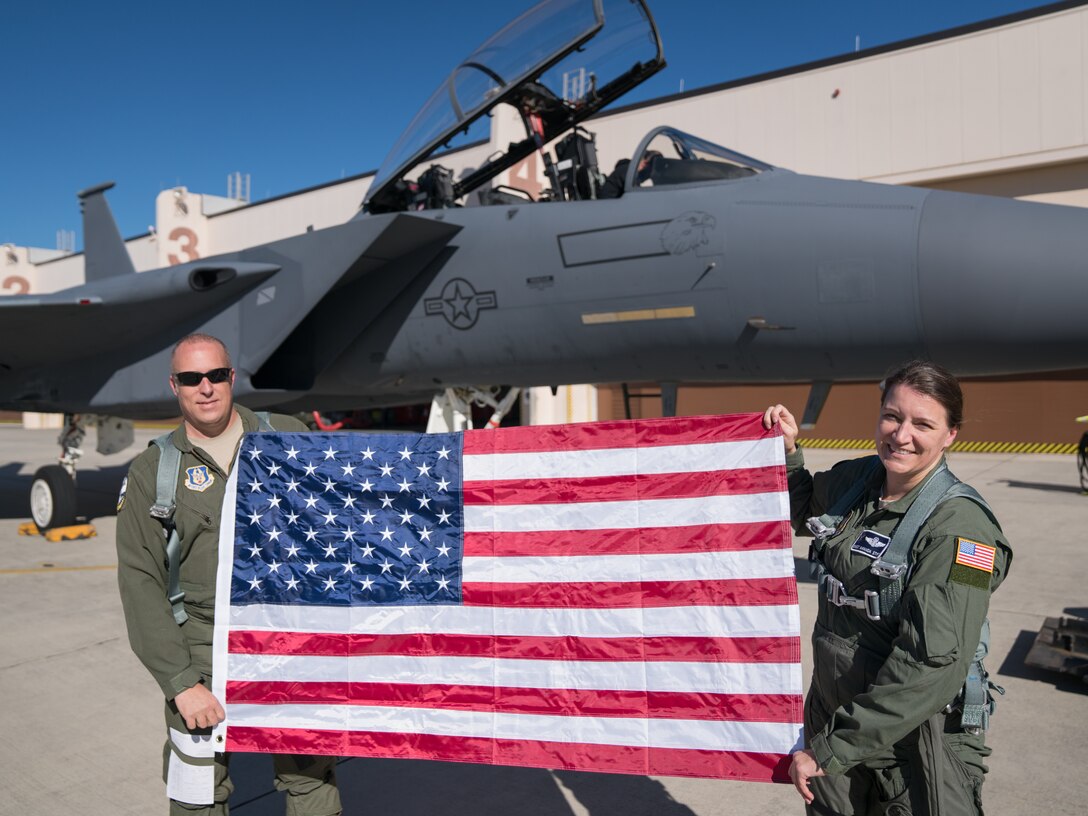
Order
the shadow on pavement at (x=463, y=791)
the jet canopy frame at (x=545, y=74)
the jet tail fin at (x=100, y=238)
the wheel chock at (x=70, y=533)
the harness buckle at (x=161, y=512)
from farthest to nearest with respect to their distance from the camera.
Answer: the jet tail fin at (x=100, y=238) < the wheel chock at (x=70, y=533) < the jet canopy frame at (x=545, y=74) < the shadow on pavement at (x=463, y=791) < the harness buckle at (x=161, y=512)

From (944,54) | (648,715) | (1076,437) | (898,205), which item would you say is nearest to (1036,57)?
(944,54)

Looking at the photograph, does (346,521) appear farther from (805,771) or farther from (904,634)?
(904,634)

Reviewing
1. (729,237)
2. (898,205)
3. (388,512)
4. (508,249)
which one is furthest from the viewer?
(508,249)

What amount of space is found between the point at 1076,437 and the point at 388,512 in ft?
54.3

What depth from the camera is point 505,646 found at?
8.28 ft

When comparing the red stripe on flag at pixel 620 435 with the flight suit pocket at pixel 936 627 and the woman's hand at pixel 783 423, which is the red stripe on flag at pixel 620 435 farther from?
the flight suit pocket at pixel 936 627

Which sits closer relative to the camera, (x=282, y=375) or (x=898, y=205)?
(x=898, y=205)

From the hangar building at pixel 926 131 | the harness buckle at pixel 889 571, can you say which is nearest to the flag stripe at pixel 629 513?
the harness buckle at pixel 889 571

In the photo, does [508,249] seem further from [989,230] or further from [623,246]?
[989,230]

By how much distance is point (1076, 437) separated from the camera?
15.2 metres

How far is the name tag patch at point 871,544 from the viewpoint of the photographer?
179cm

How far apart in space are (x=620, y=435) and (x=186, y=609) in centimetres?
148

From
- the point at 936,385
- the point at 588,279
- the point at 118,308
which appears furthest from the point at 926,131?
the point at 936,385

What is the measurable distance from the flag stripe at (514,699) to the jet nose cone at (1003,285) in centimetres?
256
